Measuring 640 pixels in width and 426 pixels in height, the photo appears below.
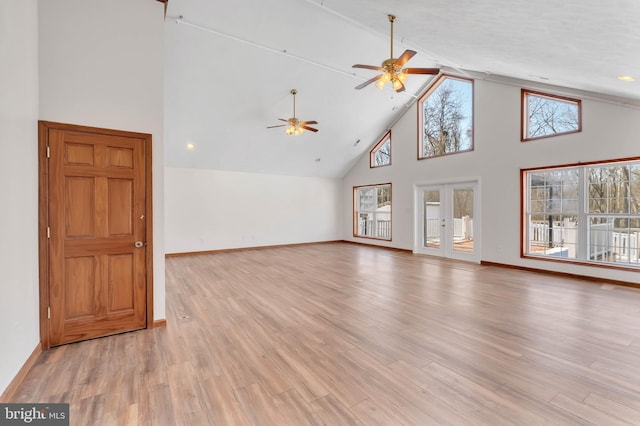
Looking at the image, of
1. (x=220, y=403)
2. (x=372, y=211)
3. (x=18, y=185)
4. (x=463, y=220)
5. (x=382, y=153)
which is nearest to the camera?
(x=220, y=403)

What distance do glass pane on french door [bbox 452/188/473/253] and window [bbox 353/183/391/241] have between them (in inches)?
89.4

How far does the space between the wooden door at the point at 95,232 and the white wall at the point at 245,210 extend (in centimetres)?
487

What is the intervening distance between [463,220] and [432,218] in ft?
3.01

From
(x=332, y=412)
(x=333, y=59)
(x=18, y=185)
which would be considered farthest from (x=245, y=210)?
(x=332, y=412)

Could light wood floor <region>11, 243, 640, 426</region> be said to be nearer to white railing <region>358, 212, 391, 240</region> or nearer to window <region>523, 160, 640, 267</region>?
window <region>523, 160, 640, 267</region>

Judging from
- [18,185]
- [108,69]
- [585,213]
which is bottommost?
[585,213]

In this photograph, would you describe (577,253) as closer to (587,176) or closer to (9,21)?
(587,176)

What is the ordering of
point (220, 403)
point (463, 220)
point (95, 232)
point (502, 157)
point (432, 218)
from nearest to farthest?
point (220, 403)
point (95, 232)
point (502, 157)
point (463, 220)
point (432, 218)

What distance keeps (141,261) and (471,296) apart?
14.2ft

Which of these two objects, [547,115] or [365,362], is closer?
[365,362]

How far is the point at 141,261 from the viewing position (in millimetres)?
3139

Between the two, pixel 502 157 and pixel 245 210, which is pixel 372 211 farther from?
pixel 502 157

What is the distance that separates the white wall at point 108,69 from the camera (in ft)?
8.99

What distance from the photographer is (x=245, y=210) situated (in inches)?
347
